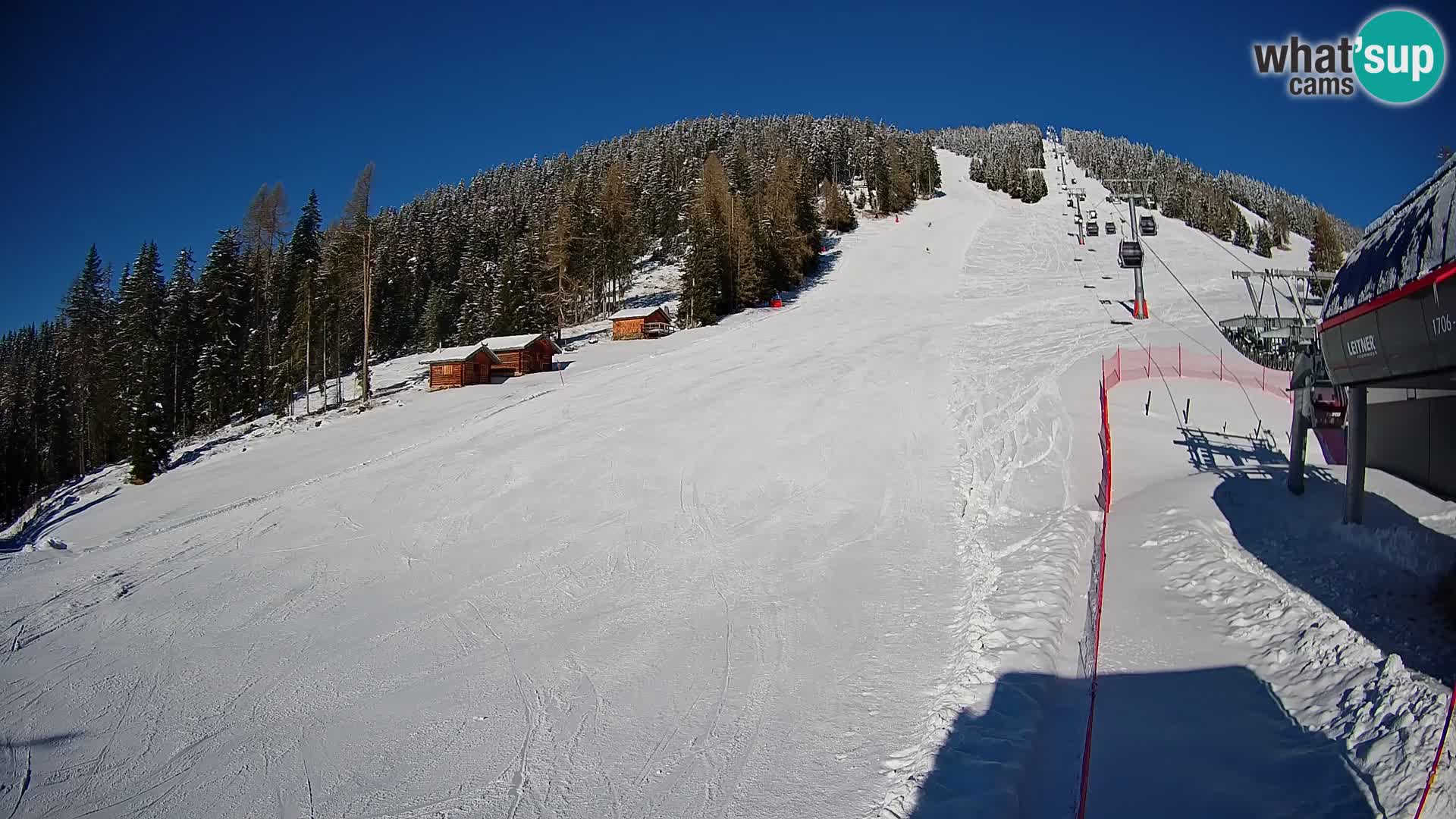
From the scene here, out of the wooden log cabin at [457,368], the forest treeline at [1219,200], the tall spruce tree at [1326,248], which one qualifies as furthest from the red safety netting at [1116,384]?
the tall spruce tree at [1326,248]

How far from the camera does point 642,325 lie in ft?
155

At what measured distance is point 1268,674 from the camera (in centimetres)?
674

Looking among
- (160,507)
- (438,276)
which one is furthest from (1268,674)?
(438,276)

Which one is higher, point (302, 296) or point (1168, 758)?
point (302, 296)

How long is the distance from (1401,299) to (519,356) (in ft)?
124

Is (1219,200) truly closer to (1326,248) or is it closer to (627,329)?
(1326,248)

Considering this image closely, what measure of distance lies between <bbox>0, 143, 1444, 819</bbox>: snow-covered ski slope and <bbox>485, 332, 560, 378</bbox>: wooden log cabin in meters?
15.4

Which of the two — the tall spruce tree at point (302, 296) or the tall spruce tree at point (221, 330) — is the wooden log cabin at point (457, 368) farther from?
the tall spruce tree at point (221, 330)

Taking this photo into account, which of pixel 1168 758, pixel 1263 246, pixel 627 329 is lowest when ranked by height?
pixel 1168 758

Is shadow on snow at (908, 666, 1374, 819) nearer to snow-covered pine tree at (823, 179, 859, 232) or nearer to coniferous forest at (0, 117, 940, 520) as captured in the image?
coniferous forest at (0, 117, 940, 520)

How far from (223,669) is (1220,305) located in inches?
1650

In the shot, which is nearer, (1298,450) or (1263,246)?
(1298,450)

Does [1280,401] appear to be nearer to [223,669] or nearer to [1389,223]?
[1389,223]

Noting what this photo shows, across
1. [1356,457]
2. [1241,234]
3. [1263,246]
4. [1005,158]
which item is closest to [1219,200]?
[1241,234]
